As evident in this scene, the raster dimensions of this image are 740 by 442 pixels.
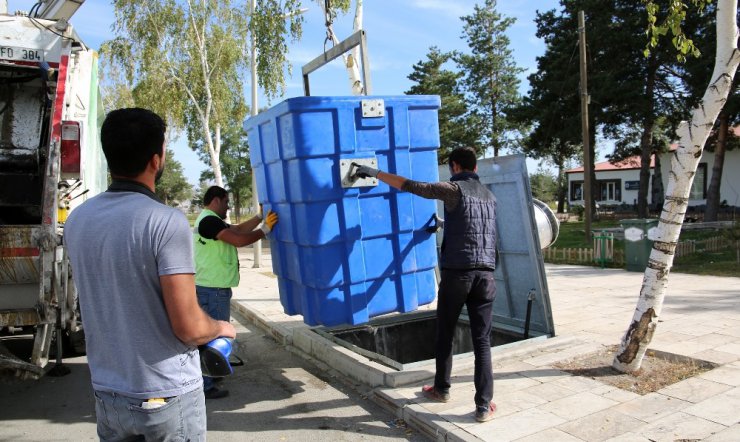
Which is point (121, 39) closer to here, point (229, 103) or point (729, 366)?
point (229, 103)

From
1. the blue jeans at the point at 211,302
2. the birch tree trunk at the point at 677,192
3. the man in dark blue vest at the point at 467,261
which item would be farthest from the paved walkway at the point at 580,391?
the blue jeans at the point at 211,302

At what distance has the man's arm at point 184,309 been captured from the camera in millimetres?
1775

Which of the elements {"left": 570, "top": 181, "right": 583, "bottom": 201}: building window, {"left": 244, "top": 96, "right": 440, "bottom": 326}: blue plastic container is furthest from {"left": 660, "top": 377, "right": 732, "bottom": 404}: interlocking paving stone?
{"left": 570, "top": 181, "right": 583, "bottom": 201}: building window

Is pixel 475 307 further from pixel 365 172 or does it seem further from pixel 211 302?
pixel 211 302

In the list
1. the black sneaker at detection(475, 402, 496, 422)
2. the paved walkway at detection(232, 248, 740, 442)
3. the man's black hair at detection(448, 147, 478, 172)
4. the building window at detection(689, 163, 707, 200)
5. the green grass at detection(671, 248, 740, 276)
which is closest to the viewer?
the paved walkway at detection(232, 248, 740, 442)

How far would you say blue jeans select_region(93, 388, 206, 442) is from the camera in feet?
A: 6.01

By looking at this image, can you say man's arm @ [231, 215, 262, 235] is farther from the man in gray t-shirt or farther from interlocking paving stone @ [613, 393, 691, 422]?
interlocking paving stone @ [613, 393, 691, 422]

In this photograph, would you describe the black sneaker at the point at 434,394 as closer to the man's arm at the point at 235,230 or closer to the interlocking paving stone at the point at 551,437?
the interlocking paving stone at the point at 551,437

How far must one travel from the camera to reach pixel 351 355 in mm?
5250

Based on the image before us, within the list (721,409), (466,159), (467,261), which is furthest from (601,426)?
(466,159)

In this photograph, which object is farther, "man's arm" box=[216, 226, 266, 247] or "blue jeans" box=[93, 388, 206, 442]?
"man's arm" box=[216, 226, 266, 247]

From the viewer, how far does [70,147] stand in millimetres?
4770

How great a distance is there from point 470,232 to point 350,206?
39.7 inches

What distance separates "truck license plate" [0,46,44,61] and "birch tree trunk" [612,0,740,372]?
5.42 m
